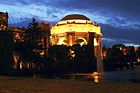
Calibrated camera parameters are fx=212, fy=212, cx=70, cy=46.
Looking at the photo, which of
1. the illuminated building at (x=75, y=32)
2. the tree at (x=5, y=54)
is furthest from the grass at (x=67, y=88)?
the illuminated building at (x=75, y=32)

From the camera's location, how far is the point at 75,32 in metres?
90.3

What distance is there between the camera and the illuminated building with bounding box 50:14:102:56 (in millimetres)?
89500

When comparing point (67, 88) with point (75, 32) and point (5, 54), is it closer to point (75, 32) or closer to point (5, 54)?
point (5, 54)

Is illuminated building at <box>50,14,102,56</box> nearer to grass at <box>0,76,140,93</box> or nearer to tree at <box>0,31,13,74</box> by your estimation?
tree at <box>0,31,13,74</box>

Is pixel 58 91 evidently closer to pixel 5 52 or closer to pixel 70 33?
pixel 5 52

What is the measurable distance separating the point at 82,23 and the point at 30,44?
58.6 m

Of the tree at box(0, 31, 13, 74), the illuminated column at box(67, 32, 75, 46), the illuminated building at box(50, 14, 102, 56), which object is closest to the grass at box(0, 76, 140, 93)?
the tree at box(0, 31, 13, 74)

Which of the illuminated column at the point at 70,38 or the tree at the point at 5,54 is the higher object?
the illuminated column at the point at 70,38

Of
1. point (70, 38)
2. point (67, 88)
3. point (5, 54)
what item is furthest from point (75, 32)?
point (67, 88)

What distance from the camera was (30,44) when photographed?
3672cm

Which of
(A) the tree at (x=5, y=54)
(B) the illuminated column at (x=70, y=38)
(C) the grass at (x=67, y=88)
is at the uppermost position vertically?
(B) the illuminated column at (x=70, y=38)

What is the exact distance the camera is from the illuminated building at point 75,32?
89500 millimetres

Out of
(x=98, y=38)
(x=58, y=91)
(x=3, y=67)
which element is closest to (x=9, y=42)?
(x=3, y=67)

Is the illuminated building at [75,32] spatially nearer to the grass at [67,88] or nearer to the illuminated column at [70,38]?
the illuminated column at [70,38]
